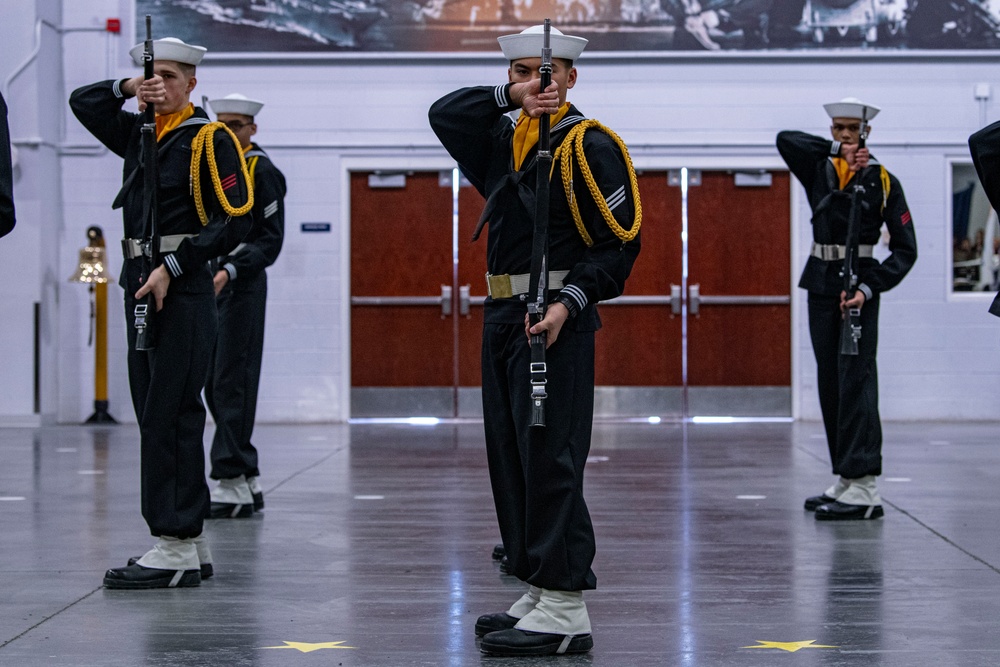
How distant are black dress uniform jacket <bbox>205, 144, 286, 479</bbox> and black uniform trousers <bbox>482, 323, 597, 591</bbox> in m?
2.63

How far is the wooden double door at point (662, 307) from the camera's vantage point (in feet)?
38.7

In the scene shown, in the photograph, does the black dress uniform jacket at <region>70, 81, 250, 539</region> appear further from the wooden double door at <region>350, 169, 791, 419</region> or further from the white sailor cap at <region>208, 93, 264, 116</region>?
the wooden double door at <region>350, 169, 791, 419</region>

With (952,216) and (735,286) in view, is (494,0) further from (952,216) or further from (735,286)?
(952,216)

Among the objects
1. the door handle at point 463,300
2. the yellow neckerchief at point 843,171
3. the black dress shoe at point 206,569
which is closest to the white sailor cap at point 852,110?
the yellow neckerchief at point 843,171

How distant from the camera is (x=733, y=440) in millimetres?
9875

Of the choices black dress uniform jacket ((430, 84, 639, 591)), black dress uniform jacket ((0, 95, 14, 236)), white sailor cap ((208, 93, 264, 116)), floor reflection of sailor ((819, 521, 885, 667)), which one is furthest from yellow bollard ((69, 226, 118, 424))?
black dress uniform jacket ((0, 95, 14, 236))

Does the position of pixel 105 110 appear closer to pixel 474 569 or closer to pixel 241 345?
pixel 241 345

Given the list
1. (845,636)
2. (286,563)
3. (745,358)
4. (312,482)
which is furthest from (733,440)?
(845,636)

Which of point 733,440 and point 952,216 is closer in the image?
point 733,440

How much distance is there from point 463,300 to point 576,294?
8.27 meters

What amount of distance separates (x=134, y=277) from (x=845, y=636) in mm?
2521

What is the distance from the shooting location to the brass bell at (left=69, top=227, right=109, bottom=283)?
37.4ft

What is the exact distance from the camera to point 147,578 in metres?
4.39

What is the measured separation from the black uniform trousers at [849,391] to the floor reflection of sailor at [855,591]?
1.01 ft
